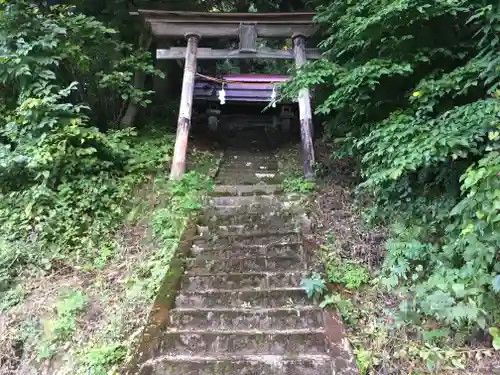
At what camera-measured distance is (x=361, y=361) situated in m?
3.49

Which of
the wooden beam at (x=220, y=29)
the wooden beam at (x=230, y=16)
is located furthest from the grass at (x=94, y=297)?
the wooden beam at (x=230, y=16)

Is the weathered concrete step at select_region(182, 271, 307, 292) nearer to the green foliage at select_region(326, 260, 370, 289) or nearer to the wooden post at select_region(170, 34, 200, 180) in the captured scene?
the green foliage at select_region(326, 260, 370, 289)

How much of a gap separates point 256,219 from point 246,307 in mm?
1782

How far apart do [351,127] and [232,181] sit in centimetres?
242

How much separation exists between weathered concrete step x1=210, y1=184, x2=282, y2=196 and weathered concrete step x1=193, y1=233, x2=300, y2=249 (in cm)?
133

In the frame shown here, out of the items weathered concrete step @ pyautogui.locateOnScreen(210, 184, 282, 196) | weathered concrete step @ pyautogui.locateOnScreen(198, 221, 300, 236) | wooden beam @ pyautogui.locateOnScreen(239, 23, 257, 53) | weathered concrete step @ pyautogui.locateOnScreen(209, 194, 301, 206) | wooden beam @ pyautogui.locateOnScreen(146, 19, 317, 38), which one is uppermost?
wooden beam @ pyautogui.locateOnScreen(146, 19, 317, 38)

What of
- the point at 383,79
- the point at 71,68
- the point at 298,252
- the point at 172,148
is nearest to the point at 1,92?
the point at 71,68

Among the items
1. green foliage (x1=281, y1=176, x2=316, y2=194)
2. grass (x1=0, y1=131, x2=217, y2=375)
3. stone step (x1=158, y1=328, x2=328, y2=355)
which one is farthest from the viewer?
green foliage (x1=281, y1=176, x2=316, y2=194)

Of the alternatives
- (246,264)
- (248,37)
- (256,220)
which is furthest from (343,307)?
(248,37)

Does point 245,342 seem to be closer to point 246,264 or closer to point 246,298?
point 246,298

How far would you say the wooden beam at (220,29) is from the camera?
8406mm

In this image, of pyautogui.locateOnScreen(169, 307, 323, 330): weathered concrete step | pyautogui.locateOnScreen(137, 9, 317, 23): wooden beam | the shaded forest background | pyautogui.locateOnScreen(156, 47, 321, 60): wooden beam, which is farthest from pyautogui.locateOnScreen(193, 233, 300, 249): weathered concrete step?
pyautogui.locateOnScreen(137, 9, 317, 23): wooden beam

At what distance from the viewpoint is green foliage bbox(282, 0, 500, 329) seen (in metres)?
3.38

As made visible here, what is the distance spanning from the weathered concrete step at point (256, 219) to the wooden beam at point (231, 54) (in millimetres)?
3959
